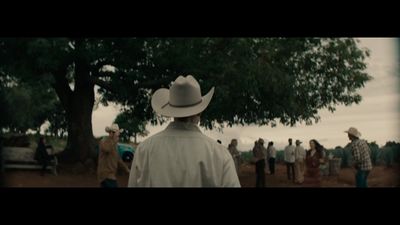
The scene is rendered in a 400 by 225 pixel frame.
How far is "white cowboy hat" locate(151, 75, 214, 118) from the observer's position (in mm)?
2758

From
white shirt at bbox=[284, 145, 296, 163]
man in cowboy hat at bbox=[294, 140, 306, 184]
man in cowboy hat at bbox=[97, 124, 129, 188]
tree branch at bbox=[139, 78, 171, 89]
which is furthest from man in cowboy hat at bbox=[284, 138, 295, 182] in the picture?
man in cowboy hat at bbox=[97, 124, 129, 188]

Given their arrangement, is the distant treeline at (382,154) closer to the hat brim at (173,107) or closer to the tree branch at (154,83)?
the tree branch at (154,83)

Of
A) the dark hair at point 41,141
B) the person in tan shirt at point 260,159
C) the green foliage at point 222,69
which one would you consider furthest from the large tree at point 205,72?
the person in tan shirt at point 260,159

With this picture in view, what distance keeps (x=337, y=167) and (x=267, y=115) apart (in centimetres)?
242

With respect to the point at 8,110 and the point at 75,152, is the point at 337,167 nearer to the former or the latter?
the point at 75,152

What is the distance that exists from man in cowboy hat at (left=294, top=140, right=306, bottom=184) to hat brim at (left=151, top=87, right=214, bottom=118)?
426 inches

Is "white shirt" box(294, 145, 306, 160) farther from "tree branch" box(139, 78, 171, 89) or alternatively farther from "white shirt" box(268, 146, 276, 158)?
"tree branch" box(139, 78, 171, 89)

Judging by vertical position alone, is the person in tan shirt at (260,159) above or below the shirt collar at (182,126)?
below

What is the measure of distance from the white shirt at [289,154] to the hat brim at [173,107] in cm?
1115

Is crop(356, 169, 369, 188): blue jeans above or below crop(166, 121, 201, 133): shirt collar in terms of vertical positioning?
below

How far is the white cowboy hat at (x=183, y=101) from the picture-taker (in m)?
2.76

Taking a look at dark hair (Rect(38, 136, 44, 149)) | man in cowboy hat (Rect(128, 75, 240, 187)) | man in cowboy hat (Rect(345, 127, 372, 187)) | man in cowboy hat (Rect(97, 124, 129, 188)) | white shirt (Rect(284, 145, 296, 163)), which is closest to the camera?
man in cowboy hat (Rect(128, 75, 240, 187))

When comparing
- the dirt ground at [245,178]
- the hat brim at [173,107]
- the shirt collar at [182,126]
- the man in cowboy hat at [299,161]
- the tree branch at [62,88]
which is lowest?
the dirt ground at [245,178]
